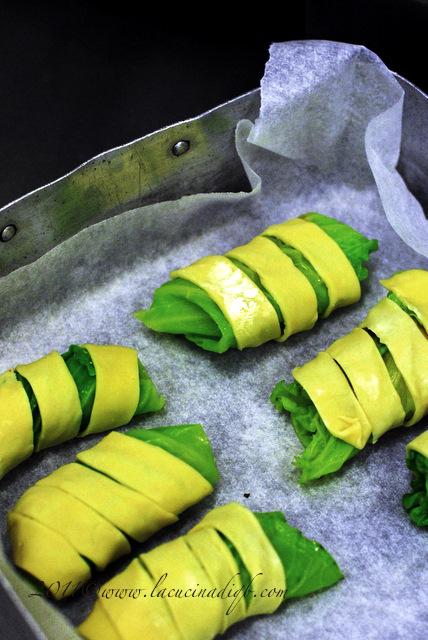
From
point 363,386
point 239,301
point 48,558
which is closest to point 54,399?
point 48,558

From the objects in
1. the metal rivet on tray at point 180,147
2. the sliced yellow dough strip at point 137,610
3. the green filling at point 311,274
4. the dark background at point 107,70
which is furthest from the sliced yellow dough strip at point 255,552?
the dark background at point 107,70

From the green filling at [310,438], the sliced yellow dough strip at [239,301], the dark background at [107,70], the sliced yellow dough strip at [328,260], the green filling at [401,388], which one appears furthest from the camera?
the dark background at [107,70]

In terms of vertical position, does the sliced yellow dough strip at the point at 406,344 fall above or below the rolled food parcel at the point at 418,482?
above

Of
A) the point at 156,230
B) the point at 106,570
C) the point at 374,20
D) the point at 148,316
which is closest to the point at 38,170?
the point at 156,230

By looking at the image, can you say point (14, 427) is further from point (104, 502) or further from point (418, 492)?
point (418, 492)

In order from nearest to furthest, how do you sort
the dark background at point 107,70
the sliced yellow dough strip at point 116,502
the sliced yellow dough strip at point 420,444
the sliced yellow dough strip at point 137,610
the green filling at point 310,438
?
1. the sliced yellow dough strip at point 137,610
2. the sliced yellow dough strip at point 116,502
3. the sliced yellow dough strip at point 420,444
4. the green filling at point 310,438
5. the dark background at point 107,70

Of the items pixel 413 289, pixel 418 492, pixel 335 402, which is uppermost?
pixel 413 289

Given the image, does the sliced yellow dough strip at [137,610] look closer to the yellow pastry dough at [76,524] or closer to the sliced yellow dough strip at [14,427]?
the yellow pastry dough at [76,524]
